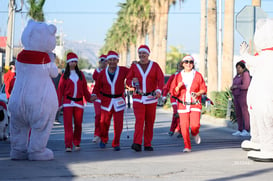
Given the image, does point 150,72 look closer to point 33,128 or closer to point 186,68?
point 186,68

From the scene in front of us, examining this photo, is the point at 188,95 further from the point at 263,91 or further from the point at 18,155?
the point at 18,155

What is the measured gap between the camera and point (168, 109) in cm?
3450

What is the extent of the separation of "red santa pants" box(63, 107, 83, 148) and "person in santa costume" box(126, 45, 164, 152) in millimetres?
1092

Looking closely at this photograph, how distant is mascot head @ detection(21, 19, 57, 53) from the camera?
11000mm

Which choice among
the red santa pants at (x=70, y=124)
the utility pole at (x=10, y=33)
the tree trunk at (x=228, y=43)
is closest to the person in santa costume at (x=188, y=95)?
the red santa pants at (x=70, y=124)

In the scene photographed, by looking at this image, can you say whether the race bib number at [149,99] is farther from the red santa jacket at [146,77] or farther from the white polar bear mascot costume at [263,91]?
the white polar bear mascot costume at [263,91]

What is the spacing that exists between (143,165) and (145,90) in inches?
112

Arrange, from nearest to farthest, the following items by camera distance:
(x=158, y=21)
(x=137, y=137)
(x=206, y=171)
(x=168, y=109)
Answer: (x=206, y=171)
(x=137, y=137)
(x=168, y=109)
(x=158, y=21)

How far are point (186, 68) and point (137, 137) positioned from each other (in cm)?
166

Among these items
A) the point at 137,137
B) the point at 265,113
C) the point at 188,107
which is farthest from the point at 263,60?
the point at 137,137

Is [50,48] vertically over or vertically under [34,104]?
over

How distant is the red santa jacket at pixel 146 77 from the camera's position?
506 inches

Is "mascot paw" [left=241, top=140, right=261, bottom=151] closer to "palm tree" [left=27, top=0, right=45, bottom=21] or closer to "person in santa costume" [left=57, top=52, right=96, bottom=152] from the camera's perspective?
"person in santa costume" [left=57, top=52, right=96, bottom=152]

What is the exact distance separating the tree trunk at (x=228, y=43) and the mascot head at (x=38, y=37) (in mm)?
17092
